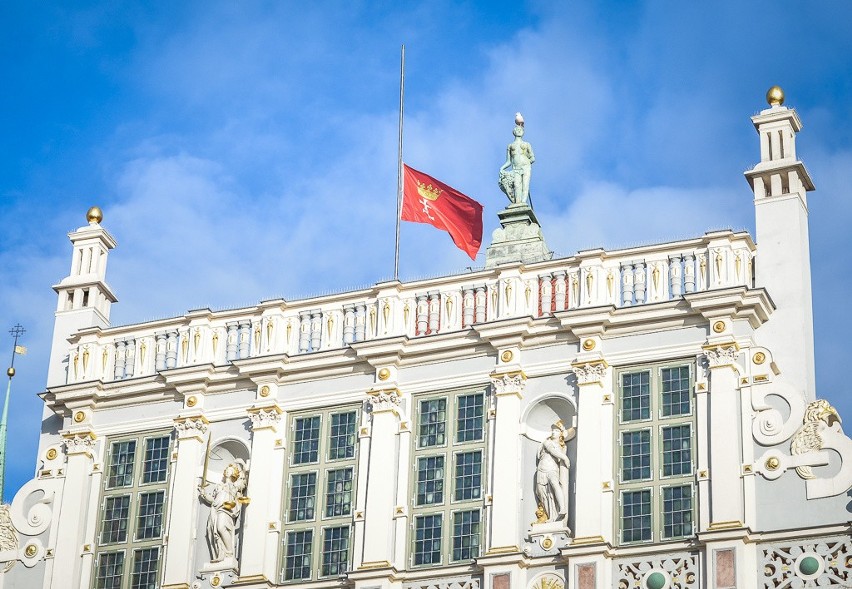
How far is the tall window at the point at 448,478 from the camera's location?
39.1 meters

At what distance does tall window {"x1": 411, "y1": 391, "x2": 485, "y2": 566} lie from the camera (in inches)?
1538

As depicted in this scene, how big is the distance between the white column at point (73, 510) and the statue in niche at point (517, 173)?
31.8 ft

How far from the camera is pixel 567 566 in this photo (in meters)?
37.9

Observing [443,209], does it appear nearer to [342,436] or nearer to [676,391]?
[342,436]

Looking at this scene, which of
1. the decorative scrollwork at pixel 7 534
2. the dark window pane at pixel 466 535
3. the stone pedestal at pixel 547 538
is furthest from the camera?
the decorative scrollwork at pixel 7 534

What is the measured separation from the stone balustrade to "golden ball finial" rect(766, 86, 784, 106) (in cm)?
308

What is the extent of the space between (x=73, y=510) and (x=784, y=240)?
Answer: 1466 centimetres

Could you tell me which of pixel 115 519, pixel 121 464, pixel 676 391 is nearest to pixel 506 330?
pixel 676 391

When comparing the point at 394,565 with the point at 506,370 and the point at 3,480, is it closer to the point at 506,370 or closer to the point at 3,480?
the point at 506,370

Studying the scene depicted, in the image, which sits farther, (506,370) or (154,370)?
(154,370)

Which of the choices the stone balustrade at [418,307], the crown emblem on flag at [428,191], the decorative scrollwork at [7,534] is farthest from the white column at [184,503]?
the crown emblem on flag at [428,191]

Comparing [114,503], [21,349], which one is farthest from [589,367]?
[21,349]

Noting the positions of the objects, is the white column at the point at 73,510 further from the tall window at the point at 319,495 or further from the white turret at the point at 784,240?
the white turret at the point at 784,240

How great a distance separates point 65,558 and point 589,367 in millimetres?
10931
